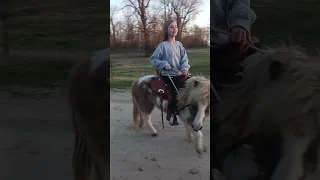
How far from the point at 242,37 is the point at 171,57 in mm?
547

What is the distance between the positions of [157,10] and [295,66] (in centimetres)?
109

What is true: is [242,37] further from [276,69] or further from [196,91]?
[196,91]

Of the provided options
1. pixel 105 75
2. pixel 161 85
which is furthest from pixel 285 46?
pixel 105 75

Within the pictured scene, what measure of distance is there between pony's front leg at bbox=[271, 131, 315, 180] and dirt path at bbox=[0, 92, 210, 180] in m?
0.58

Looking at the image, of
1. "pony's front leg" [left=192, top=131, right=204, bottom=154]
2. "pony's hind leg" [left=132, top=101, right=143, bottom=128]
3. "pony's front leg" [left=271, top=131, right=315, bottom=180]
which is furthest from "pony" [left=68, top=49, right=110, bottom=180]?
"pony's front leg" [left=271, top=131, right=315, bottom=180]

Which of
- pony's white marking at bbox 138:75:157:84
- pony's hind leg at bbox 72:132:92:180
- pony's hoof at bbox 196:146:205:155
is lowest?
pony's hind leg at bbox 72:132:92:180

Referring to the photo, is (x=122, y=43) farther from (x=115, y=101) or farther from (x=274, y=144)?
(x=274, y=144)

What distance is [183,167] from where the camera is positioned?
2.93 m

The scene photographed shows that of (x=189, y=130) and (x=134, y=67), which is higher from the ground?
(x=134, y=67)

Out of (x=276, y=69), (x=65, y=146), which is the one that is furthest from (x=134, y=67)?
(x=276, y=69)

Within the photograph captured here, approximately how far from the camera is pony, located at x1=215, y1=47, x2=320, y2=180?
2.87m

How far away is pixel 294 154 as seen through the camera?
287 centimetres

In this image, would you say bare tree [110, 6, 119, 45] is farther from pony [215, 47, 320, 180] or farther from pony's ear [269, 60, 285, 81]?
pony's ear [269, 60, 285, 81]

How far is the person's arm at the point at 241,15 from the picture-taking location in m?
2.89
